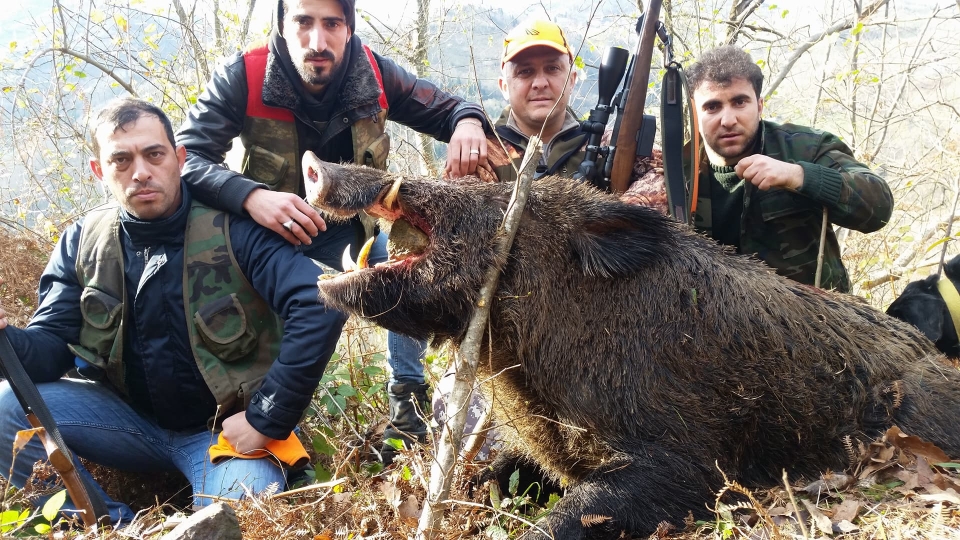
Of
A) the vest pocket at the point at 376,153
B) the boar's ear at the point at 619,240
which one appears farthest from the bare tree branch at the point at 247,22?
the boar's ear at the point at 619,240

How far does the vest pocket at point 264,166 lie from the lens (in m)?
4.58

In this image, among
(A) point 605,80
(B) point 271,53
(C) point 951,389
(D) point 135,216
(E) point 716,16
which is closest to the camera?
(C) point 951,389

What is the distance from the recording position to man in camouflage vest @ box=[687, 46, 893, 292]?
4.67 meters

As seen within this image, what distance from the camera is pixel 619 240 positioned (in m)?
3.19

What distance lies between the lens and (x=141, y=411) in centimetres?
423

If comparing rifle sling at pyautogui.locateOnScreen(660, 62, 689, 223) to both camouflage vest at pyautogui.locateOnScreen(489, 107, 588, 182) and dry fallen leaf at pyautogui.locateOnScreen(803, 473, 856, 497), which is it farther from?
dry fallen leaf at pyautogui.locateOnScreen(803, 473, 856, 497)

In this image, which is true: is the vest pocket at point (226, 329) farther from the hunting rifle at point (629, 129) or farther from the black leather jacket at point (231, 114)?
the hunting rifle at point (629, 129)

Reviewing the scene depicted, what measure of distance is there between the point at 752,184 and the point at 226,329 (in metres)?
3.14

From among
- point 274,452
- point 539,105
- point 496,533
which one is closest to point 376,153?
point 539,105

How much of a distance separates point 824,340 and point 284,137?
3191mm

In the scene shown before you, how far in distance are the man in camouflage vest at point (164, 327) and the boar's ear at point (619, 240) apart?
4.57 ft

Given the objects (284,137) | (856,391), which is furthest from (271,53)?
(856,391)

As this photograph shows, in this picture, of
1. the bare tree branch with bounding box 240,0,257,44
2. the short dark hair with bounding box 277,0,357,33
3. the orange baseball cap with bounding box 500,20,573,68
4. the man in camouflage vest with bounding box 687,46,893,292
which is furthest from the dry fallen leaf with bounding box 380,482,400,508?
the bare tree branch with bounding box 240,0,257,44

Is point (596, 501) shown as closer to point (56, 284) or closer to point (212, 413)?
point (212, 413)
